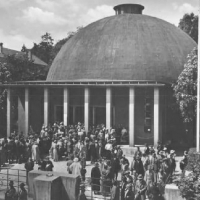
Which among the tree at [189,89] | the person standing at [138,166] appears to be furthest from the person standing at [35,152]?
the tree at [189,89]

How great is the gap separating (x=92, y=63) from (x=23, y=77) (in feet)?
34.8

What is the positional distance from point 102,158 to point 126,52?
527 inches

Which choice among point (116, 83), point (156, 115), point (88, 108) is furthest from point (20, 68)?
point (156, 115)

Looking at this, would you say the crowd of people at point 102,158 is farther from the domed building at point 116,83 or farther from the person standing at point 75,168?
the domed building at point 116,83

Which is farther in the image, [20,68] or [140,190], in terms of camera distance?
[20,68]

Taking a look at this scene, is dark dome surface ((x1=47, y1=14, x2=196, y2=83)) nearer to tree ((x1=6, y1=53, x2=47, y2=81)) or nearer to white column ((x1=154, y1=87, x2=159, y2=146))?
white column ((x1=154, y1=87, x2=159, y2=146))

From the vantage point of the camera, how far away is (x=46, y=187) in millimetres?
10586

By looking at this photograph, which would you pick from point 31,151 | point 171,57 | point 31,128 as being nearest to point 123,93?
point 171,57

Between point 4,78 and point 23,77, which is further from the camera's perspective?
point 23,77

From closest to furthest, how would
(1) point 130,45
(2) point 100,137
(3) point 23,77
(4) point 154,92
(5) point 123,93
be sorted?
(2) point 100,137
(4) point 154,92
(5) point 123,93
(1) point 130,45
(3) point 23,77

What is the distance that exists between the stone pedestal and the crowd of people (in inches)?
67.1

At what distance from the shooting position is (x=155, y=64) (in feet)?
92.4

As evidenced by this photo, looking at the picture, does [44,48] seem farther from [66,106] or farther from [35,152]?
[35,152]

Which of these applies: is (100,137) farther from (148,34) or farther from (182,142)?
(148,34)
